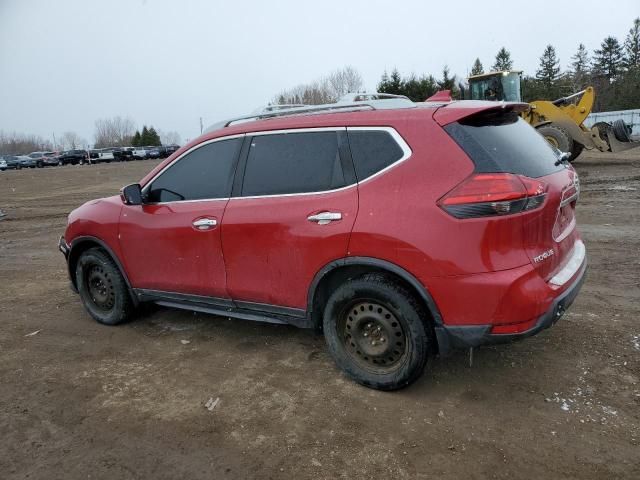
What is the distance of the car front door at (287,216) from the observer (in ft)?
11.0

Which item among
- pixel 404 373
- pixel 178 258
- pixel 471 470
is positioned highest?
pixel 178 258

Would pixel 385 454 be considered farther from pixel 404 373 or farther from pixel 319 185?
pixel 319 185

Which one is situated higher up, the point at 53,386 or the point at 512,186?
the point at 512,186

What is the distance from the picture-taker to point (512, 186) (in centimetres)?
285

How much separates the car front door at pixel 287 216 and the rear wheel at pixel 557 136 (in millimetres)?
12906

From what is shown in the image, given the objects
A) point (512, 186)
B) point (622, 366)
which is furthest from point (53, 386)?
point (622, 366)

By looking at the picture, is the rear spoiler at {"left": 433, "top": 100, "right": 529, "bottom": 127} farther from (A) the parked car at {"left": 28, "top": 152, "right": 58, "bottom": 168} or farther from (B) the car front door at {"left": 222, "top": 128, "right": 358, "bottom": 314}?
(A) the parked car at {"left": 28, "top": 152, "right": 58, "bottom": 168}

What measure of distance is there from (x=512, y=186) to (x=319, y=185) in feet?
4.04

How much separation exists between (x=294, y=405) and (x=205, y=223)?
1535mm

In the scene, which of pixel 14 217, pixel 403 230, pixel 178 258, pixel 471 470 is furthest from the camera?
pixel 14 217

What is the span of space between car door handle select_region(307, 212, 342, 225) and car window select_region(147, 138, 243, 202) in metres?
0.87

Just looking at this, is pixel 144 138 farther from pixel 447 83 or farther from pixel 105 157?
pixel 447 83

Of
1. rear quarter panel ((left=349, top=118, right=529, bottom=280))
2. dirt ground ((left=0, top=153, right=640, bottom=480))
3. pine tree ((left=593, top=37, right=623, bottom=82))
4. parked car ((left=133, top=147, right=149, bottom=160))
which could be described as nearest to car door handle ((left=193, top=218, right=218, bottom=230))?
dirt ground ((left=0, top=153, right=640, bottom=480))

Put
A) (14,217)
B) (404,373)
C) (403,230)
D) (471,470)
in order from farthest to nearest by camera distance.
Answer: (14,217) < (404,373) < (403,230) < (471,470)
